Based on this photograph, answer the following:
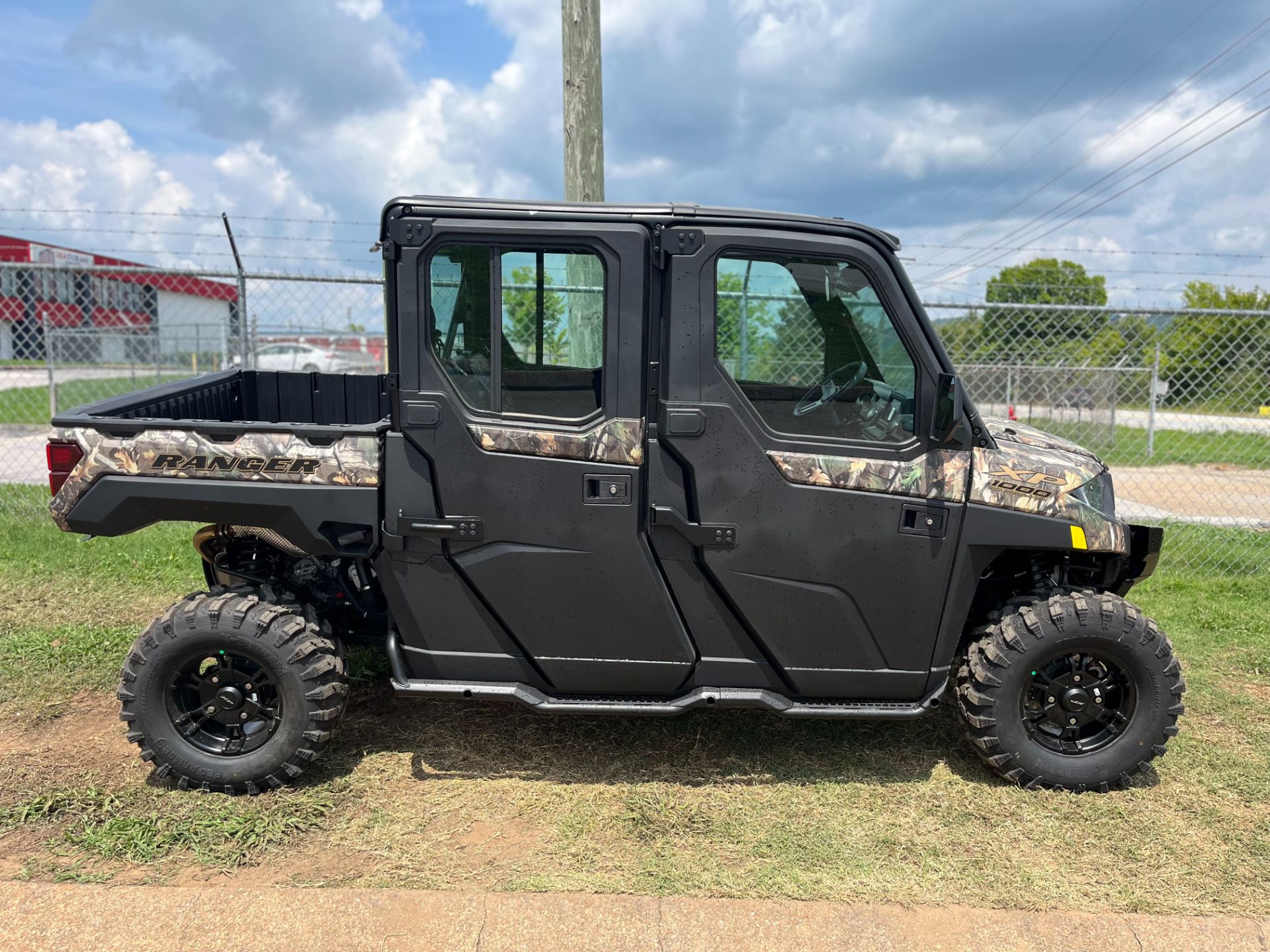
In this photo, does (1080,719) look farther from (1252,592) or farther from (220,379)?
(220,379)

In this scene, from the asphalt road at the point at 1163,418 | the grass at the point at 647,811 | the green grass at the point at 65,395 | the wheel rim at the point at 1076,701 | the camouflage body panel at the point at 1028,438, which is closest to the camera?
the grass at the point at 647,811

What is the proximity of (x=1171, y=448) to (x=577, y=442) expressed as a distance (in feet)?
43.4

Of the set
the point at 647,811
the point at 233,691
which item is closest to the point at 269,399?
the point at 233,691

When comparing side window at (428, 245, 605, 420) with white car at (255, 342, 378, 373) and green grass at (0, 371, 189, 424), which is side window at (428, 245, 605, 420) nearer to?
green grass at (0, 371, 189, 424)

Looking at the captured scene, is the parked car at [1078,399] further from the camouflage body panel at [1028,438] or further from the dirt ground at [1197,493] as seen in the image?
the camouflage body panel at [1028,438]

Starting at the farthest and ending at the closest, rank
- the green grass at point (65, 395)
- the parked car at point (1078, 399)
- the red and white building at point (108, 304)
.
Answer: the red and white building at point (108, 304) → the green grass at point (65, 395) → the parked car at point (1078, 399)

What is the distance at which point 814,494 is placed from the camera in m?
3.29

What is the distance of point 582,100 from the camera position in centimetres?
524

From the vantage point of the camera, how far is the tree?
27.1 feet

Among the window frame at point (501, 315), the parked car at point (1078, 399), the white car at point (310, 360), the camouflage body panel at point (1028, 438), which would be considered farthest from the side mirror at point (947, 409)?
the white car at point (310, 360)

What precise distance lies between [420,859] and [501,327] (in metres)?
1.83

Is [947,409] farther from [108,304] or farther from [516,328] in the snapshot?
[108,304]

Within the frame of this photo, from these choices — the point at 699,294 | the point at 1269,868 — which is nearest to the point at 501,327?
the point at 699,294

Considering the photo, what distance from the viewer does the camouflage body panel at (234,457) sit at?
3.31 meters
